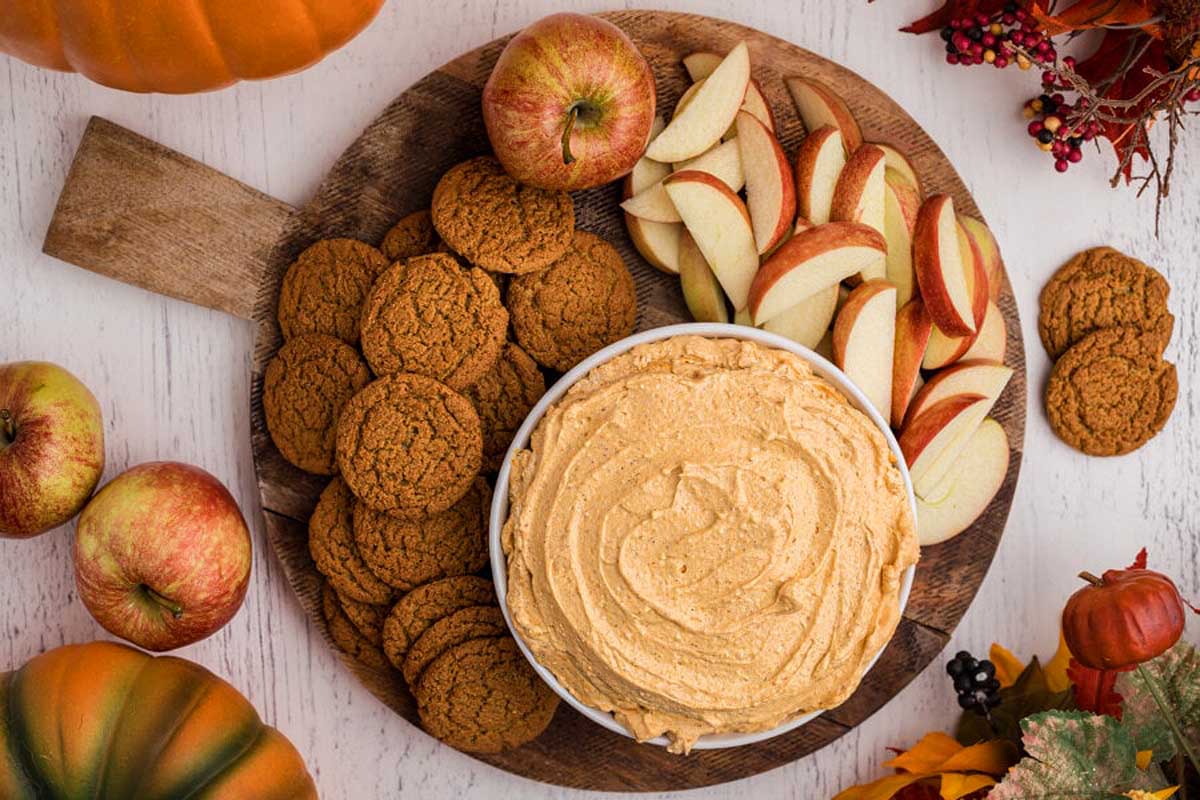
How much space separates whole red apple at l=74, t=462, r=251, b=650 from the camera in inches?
81.0

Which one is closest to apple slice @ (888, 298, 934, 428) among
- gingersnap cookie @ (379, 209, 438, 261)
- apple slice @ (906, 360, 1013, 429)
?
apple slice @ (906, 360, 1013, 429)

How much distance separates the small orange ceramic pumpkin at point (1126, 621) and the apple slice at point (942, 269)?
0.50 metres

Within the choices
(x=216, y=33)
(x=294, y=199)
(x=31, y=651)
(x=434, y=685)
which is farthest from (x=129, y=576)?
(x=216, y=33)

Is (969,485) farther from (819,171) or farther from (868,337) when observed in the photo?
(819,171)

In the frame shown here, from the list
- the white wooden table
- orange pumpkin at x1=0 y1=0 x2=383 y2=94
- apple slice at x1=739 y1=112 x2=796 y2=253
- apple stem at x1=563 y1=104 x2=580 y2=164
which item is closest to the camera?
orange pumpkin at x1=0 y1=0 x2=383 y2=94

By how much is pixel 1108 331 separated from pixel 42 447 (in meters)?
1.95

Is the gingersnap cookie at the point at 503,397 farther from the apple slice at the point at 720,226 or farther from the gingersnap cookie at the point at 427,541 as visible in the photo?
the apple slice at the point at 720,226

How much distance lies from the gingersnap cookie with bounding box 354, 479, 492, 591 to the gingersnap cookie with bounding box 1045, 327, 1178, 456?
1.13 meters

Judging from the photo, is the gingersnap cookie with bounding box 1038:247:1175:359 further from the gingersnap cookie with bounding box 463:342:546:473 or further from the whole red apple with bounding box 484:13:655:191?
the gingersnap cookie with bounding box 463:342:546:473

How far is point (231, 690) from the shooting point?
2.12 m

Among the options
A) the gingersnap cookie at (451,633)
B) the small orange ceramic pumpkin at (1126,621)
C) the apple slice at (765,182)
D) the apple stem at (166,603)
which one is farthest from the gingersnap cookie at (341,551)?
the small orange ceramic pumpkin at (1126,621)

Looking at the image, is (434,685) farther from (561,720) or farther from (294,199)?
(294,199)

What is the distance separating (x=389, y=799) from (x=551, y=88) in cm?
135

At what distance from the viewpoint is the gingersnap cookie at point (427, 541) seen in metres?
2.14
